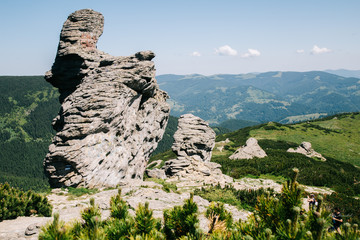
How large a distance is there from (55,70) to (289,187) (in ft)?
113

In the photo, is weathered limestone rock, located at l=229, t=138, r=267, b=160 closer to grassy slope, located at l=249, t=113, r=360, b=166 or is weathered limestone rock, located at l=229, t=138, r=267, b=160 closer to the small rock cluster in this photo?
the small rock cluster

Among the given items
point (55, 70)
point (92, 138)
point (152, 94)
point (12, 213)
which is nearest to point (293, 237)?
point (12, 213)

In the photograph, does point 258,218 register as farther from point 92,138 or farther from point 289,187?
point 92,138

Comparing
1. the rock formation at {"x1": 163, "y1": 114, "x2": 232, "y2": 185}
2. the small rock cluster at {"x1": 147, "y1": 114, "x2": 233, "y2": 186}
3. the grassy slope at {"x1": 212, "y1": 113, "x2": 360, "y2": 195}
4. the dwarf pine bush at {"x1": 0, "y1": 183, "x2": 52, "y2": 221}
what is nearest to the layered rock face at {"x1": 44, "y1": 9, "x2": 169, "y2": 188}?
the small rock cluster at {"x1": 147, "y1": 114, "x2": 233, "y2": 186}

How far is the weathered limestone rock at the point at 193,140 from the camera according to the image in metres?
40.8

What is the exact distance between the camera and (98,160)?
78.2 ft

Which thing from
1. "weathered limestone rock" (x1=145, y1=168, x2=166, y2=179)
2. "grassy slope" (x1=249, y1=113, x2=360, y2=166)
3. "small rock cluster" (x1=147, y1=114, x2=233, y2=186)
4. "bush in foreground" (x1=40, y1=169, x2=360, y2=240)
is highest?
"bush in foreground" (x1=40, y1=169, x2=360, y2=240)

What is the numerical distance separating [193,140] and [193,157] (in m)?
3.70

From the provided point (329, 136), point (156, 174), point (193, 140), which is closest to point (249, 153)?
point (193, 140)

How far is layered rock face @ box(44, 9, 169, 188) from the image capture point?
74.0 feet

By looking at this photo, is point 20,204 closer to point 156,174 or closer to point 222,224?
point 222,224

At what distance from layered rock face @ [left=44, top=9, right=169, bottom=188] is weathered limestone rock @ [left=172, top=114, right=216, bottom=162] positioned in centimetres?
528

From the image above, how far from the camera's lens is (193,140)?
135 feet

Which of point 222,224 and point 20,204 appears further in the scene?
point 20,204
